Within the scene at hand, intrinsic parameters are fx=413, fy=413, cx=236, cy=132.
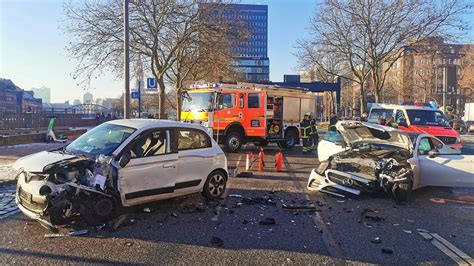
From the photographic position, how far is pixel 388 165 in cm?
856

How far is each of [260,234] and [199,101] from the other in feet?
38.2

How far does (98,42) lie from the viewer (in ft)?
79.7

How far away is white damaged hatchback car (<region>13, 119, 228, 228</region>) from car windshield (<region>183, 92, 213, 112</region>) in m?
8.80

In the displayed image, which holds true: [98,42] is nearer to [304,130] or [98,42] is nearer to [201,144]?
[304,130]

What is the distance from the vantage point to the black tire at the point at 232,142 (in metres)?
17.3

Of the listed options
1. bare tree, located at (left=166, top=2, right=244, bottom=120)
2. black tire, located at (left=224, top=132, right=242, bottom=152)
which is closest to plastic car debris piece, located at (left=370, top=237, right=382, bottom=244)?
black tire, located at (left=224, top=132, right=242, bottom=152)

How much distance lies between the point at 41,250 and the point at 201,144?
359cm

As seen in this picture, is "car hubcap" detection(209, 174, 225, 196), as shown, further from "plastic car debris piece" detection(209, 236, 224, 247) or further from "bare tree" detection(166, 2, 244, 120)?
"bare tree" detection(166, 2, 244, 120)

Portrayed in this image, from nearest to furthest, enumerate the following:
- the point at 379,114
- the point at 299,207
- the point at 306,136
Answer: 1. the point at 299,207
2. the point at 379,114
3. the point at 306,136

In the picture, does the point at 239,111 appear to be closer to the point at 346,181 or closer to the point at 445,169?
the point at 346,181

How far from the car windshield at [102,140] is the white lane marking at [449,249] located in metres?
4.81

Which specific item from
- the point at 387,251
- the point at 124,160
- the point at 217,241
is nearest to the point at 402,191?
the point at 387,251

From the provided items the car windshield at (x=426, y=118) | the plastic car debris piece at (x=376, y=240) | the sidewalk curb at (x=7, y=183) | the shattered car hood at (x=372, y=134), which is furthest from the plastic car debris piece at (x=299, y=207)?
the car windshield at (x=426, y=118)

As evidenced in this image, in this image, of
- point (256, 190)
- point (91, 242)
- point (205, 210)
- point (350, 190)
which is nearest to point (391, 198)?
point (350, 190)
